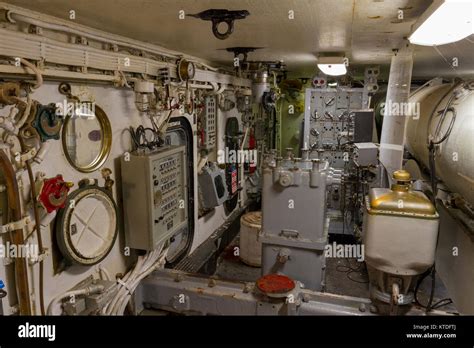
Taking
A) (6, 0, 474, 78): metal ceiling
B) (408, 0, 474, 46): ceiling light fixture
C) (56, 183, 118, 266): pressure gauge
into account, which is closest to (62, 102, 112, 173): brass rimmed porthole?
(56, 183, 118, 266): pressure gauge

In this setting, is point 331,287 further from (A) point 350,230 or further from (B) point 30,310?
(B) point 30,310

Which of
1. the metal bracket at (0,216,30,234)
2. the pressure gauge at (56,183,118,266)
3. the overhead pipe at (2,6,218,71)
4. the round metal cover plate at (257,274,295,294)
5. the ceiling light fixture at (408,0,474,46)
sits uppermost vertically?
the overhead pipe at (2,6,218,71)

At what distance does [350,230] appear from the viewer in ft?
20.4

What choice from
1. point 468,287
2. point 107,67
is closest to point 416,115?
point 468,287

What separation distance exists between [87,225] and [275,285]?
64.1 inches

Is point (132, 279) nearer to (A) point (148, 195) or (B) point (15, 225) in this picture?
(A) point (148, 195)

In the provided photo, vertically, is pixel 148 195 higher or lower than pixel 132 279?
higher

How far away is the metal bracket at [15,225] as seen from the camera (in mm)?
2080

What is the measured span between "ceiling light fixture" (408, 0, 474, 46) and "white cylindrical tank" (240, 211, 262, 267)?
3493 millimetres

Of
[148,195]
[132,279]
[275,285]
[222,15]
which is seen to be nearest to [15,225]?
[148,195]

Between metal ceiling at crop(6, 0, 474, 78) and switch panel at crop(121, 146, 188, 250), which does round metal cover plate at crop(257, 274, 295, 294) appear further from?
metal ceiling at crop(6, 0, 474, 78)

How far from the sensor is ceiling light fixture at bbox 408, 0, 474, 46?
1.47 m

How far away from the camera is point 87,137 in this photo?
2.91 meters

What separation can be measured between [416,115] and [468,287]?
2130 mm
